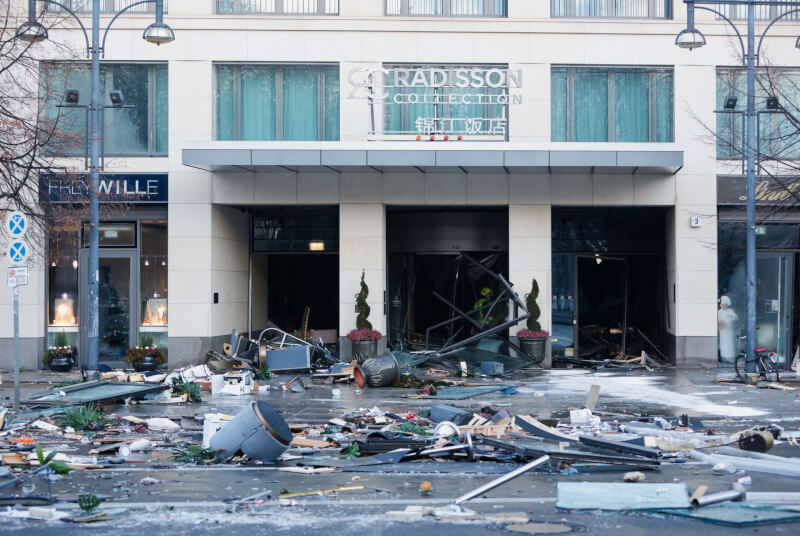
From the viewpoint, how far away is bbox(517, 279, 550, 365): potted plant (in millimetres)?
25047

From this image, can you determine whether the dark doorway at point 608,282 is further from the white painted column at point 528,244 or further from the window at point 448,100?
the window at point 448,100

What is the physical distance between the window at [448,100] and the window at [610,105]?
1.61 m

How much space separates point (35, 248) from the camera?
24.5 meters

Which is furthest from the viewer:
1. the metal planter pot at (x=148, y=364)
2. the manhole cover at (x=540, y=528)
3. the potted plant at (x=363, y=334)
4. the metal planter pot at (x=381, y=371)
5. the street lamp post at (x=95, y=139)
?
the potted plant at (x=363, y=334)

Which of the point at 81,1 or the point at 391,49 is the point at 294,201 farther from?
the point at 81,1

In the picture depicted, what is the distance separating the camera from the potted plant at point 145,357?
24578 millimetres

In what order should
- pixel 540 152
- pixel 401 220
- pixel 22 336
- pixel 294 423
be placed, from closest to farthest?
pixel 294 423, pixel 540 152, pixel 22 336, pixel 401 220

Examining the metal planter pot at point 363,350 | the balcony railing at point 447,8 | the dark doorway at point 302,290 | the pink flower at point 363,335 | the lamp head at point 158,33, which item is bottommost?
the metal planter pot at point 363,350

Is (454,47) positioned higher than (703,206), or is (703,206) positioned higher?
(454,47)

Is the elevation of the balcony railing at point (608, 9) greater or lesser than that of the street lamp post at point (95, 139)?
greater

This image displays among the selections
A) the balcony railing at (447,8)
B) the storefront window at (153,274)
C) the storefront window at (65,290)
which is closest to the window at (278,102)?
the balcony railing at (447,8)

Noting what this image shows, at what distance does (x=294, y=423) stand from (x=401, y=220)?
13.2 meters

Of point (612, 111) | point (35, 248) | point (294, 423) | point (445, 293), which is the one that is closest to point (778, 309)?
point (612, 111)

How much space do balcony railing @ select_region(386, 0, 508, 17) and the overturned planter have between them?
53.9 feet
